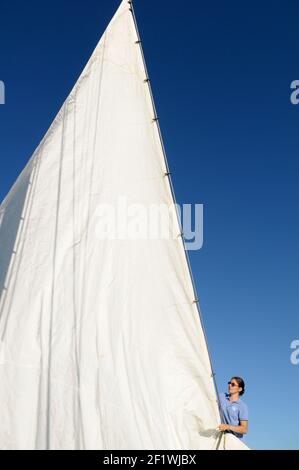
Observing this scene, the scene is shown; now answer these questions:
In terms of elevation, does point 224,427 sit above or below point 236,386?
below

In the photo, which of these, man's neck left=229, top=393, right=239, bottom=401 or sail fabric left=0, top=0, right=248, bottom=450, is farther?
man's neck left=229, top=393, right=239, bottom=401

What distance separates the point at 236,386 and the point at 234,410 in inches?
13.1

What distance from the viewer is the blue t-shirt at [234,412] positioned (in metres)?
6.71

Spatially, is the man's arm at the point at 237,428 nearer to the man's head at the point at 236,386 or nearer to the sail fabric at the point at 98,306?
the sail fabric at the point at 98,306

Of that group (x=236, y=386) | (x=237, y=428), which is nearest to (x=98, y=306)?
(x=236, y=386)

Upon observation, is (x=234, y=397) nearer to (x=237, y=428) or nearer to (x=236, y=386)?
(x=236, y=386)

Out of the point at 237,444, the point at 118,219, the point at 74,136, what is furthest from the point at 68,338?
the point at 74,136

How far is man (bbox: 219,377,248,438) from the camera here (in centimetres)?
649

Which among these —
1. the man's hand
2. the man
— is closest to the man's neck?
the man

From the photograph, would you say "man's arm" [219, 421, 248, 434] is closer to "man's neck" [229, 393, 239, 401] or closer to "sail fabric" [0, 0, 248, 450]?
"sail fabric" [0, 0, 248, 450]

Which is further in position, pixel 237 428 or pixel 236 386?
pixel 236 386

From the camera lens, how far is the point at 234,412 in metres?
6.75

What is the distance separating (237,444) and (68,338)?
2636mm

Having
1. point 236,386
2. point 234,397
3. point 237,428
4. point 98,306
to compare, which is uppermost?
point 98,306
